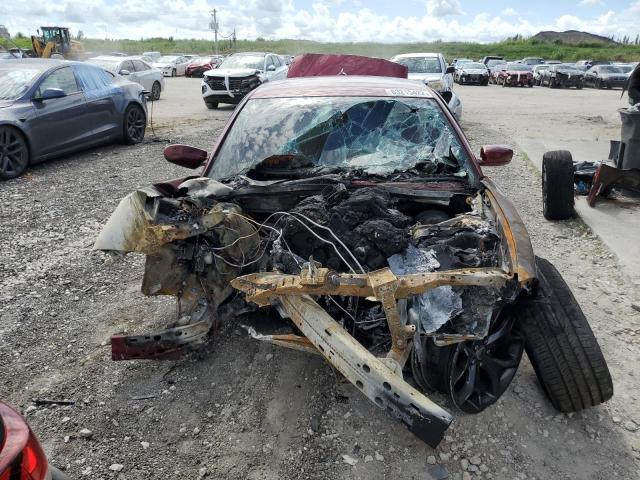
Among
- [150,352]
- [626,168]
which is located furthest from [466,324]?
[626,168]

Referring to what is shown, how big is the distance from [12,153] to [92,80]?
7.31 feet

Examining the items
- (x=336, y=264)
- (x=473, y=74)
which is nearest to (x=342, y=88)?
(x=336, y=264)

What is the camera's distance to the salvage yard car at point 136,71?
15.2 meters

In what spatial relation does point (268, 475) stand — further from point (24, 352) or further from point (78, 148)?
point (78, 148)

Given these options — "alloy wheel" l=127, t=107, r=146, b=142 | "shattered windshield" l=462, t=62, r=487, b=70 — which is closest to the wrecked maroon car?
"alloy wheel" l=127, t=107, r=146, b=142

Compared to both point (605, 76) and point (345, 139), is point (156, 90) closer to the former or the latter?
point (345, 139)

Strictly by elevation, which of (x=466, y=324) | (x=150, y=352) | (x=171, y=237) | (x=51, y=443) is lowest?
(x=51, y=443)

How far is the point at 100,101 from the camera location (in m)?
8.38

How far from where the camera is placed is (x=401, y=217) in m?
2.88

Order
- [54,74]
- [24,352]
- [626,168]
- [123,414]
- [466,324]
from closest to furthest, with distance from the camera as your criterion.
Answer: [466,324]
[123,414]
[24,352]
[626,168]
[54,74]

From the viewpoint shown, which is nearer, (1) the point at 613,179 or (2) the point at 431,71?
(1) the point at 613,179

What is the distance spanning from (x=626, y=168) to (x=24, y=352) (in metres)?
6.10

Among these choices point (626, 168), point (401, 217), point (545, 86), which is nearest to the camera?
point (401, 217)

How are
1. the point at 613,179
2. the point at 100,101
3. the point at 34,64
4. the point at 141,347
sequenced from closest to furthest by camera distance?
the point at 141,347
the point at 613,179
the point at 34,64
the point at 100,101
